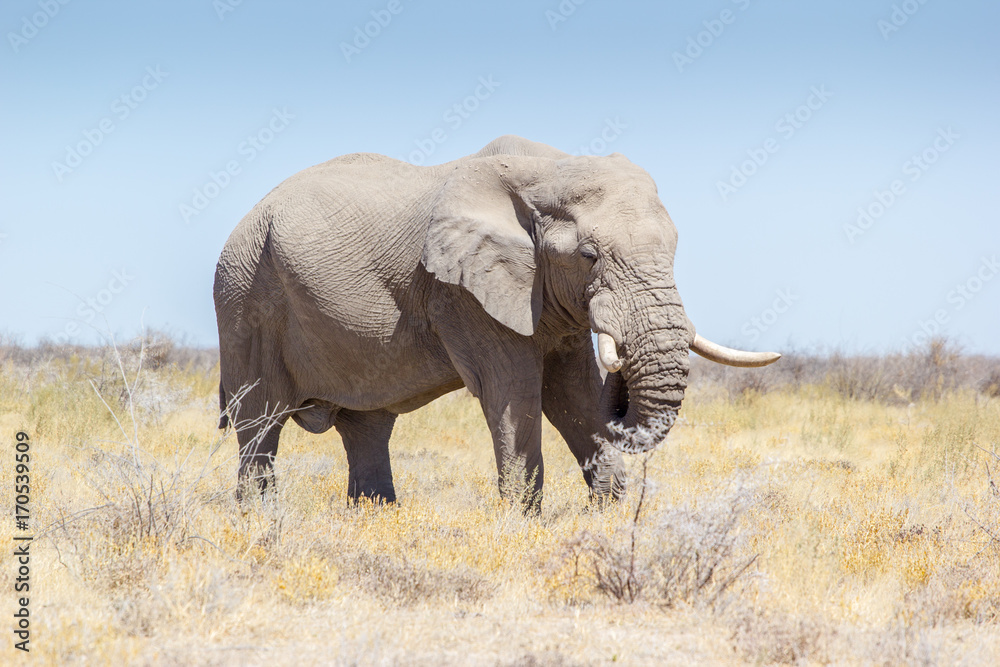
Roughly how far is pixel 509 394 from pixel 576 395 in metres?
0.86

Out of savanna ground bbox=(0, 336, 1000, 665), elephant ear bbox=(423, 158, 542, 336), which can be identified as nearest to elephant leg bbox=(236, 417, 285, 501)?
savanna ground bbox=(0, 336, 1000, 665)

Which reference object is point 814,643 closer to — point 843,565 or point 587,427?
point 843,565

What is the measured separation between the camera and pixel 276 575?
502cm

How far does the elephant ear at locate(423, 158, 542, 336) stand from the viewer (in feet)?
21.3

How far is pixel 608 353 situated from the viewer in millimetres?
5840

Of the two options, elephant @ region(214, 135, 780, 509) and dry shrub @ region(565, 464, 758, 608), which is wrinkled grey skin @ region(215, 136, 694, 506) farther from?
dry shrub @ region(565, 464, 758, 608)

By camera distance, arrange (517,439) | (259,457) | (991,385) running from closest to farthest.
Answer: (517,439) < (259,457) < (991,385)

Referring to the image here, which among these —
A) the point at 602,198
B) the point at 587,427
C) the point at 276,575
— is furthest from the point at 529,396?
the point at 276,575

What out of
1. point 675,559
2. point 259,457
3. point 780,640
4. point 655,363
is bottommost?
point 780,640

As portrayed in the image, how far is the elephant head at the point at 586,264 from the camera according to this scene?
19.3 feet

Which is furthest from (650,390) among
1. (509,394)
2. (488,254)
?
(488,254)

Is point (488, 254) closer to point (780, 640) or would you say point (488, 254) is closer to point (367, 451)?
point (367, 451)

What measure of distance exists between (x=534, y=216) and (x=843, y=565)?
3.04 m

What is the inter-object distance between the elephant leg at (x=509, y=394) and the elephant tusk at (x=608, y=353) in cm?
83
